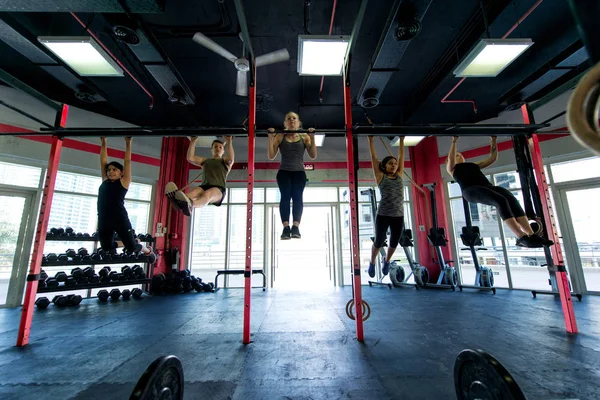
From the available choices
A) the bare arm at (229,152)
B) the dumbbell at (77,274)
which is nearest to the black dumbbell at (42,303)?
the dumbbell at (77,274)

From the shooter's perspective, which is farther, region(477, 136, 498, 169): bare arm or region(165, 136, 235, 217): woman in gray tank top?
region(477, 136, 498, 169): bare arm

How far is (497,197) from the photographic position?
3199 mm

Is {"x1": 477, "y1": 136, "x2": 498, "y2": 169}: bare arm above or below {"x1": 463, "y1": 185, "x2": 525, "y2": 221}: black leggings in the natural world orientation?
above

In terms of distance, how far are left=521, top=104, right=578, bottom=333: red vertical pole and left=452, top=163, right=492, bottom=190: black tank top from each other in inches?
21.4

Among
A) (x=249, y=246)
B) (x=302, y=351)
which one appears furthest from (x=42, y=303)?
(x=302, y=351)

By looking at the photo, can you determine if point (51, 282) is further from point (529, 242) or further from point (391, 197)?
point (529, 242)

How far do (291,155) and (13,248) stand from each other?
6.55m

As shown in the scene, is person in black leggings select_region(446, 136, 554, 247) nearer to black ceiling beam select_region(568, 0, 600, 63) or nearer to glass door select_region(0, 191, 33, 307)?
black ceiling beam select_region(568, 0, 600, 63)

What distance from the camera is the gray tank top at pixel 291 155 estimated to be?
3.38 metres

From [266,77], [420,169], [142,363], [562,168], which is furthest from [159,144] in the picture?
[562,168]

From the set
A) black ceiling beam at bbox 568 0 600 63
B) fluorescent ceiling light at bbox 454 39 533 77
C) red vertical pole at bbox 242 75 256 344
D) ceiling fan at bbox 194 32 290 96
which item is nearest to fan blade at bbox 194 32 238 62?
ceiling fan at bbox 194 32 290 96

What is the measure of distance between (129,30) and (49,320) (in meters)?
4.60

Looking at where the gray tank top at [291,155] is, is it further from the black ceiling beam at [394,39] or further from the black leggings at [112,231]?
the black leggings at [112,231]

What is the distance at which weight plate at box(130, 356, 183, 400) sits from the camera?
1.11m
